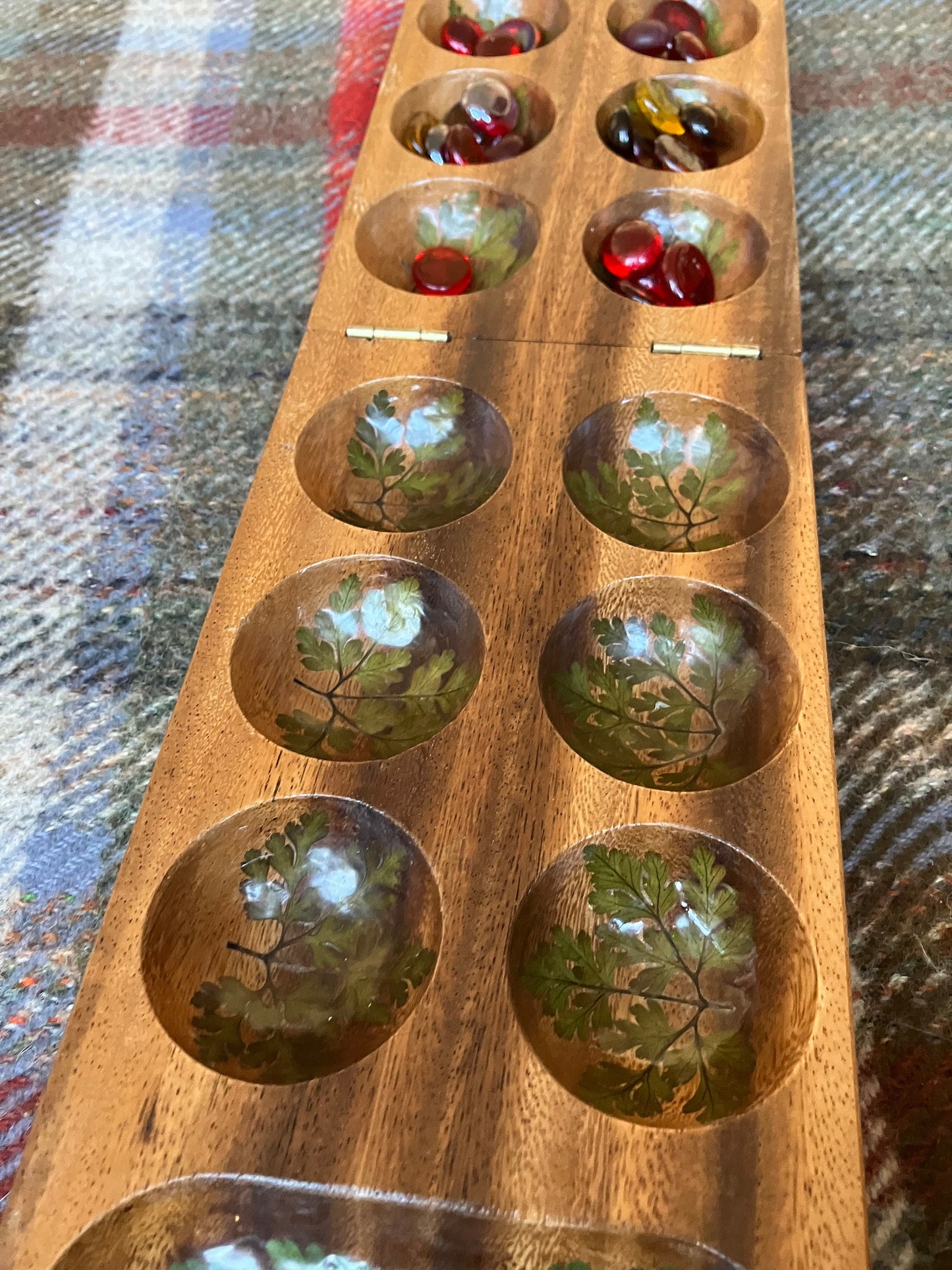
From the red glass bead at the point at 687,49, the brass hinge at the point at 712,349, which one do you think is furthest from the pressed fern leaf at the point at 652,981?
the red glass bead at the point at 687,49

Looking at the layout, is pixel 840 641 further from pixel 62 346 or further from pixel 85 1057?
pixel 62 346

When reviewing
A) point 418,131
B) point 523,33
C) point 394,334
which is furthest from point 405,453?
point 523,33

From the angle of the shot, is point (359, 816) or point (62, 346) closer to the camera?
point (359, 816)

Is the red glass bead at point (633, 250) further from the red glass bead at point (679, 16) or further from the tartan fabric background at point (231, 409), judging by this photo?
the red glass bead at point (679, 16)

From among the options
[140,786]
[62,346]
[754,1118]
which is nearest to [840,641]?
[754,1118]

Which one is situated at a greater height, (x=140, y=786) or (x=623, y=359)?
(x=623, y=359)

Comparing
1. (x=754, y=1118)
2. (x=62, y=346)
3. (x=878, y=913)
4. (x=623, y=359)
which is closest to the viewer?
(x=754, y=1118)

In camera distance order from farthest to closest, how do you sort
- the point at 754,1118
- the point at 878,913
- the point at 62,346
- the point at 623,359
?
the point at 62,346 < the point at 623,359 < the point at 878,913 < the point at 754,1118

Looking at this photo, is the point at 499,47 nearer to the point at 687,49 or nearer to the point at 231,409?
the point at 687,49
